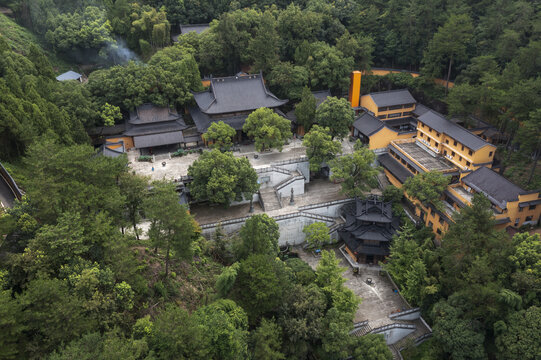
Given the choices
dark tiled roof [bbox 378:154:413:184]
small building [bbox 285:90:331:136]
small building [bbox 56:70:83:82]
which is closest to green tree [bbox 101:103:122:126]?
small building [bbox 56:70:83:82]

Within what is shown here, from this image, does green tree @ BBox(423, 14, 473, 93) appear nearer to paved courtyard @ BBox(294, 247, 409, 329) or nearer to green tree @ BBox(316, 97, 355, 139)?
green tree @ BBox(316, 97, 355, 139)

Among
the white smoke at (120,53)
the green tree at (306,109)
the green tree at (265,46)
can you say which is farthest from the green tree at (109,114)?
the green tree at (306,109)

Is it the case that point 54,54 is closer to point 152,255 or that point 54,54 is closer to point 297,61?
point 297,61

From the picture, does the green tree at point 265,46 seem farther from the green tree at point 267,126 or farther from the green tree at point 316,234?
the green tree at point 316,234

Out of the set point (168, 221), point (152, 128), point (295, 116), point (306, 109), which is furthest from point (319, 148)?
point (168, 221)

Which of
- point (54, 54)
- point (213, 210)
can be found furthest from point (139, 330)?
point (54, 54)

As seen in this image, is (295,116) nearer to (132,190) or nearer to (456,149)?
(456,149)
